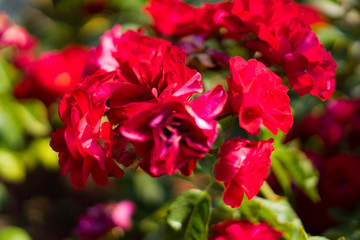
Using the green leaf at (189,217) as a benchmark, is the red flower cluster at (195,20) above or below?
above

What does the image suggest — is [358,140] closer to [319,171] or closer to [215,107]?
[319,171]

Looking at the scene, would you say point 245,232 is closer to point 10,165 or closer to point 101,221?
point 101,221

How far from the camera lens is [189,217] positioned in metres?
0.64

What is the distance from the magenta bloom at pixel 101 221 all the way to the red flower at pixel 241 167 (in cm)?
61

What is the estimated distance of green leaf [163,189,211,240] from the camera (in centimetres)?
62

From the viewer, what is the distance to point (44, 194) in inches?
82.9

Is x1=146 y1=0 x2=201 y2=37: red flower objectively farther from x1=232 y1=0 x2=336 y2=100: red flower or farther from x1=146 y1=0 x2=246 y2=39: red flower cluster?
x1=232 y1=0 x2=336 y2=100: red flower

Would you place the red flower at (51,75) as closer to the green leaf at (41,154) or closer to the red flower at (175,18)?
the green leaf at (41,154)

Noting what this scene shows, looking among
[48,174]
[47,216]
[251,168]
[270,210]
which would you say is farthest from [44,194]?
[251,168]

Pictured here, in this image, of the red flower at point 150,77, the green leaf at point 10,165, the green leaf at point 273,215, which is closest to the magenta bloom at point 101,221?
the green leaf at point 10,165

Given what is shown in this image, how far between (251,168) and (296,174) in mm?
402

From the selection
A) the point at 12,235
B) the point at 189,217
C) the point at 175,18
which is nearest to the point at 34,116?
the point at 12,235

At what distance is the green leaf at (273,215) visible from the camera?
0.64m

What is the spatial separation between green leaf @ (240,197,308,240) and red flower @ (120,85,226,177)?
0.24 m
